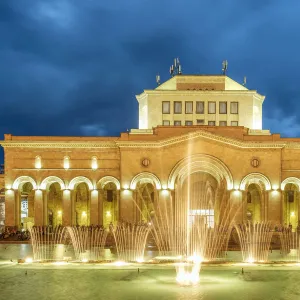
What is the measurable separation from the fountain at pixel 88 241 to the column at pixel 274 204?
15.0 meters

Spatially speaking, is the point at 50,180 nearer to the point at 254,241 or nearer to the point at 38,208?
the point at 38,208

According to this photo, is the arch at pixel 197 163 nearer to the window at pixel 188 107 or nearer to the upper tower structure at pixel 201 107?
the upper tower structure at pixel 201 107

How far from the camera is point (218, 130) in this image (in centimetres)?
4650

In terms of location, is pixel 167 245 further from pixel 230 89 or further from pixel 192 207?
pixel 230 89

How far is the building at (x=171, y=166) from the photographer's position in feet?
149

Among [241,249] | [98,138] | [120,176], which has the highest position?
[98,138]

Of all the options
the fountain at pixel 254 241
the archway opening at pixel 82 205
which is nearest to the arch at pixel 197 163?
the fountain at pixel 254 241

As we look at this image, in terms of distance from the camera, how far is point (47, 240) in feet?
133

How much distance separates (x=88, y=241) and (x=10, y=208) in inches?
504

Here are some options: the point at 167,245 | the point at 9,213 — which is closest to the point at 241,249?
the point at 167,245

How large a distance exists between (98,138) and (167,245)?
16045 millimetres

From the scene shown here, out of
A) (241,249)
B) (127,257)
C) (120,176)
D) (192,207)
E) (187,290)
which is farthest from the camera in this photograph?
(192,207)

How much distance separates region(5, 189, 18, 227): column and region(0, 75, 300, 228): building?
0.09 metres

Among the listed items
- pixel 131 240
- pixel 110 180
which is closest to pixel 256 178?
pixel 110 180
